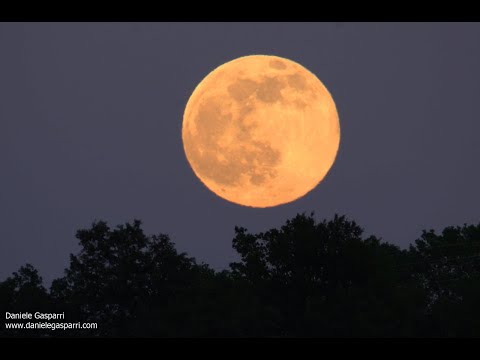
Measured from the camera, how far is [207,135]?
53.9 metres

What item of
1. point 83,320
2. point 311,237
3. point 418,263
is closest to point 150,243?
point 83,320

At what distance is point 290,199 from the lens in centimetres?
5509

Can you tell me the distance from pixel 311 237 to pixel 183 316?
10652mm

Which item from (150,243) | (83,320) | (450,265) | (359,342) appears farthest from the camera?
(450,265)

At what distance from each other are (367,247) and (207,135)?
16382 mm

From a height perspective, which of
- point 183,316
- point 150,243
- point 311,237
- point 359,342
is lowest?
point 359,342

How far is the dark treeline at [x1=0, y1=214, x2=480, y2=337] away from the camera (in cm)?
5859

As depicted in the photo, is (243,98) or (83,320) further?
(83,320)

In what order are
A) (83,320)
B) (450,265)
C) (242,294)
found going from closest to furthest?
(242,294), (83,320), (450,265)

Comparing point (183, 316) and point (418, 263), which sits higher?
point (418, 263)

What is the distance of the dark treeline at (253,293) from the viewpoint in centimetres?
5859

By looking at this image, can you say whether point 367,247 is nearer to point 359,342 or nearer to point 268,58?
point 268,58

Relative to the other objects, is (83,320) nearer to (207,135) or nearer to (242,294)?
(242,294)

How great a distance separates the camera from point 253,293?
203ft
